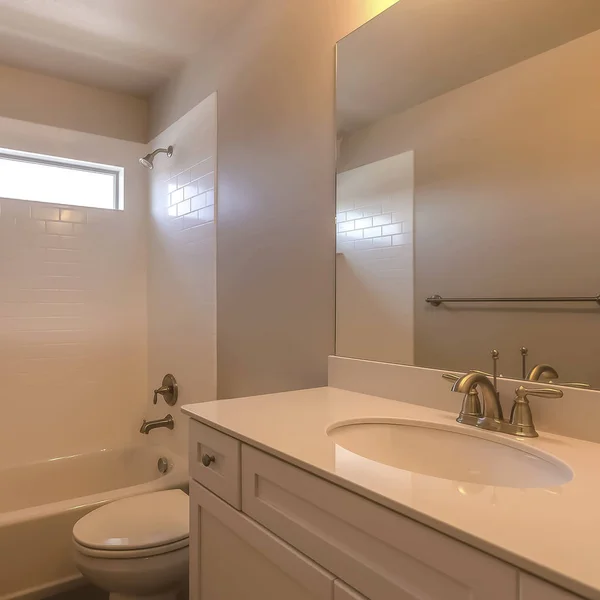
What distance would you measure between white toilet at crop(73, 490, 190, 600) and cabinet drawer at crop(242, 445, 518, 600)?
0.72m

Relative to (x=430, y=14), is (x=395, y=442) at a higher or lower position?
lower

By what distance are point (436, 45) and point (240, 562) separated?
56.4 inches

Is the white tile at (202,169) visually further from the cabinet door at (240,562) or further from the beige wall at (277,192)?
the cabinet door at (240,562)

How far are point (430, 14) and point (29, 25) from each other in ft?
6.15

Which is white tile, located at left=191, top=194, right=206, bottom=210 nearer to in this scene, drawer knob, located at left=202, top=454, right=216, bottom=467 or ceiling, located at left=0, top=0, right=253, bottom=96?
ceiling, located at left=0, top=0, right=253, bottom=96

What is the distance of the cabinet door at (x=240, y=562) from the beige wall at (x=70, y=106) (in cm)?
238

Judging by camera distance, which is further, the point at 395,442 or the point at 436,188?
the point at 436,188

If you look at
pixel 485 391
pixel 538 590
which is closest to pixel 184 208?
pixel 485 391

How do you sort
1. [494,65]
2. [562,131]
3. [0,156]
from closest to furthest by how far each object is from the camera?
[562,131] → [494,65] → [0,156]

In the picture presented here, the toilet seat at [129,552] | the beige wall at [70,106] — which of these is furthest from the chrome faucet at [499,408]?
the beige wall at [70,106]

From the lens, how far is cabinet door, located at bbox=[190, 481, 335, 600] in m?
0.87

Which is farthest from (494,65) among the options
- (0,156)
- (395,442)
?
(0,156)

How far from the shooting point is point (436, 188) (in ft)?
4.49

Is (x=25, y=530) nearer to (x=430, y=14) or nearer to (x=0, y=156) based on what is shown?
(x=0, y=156)
